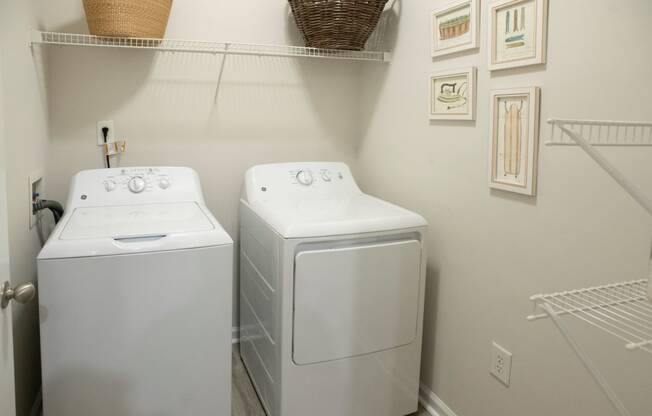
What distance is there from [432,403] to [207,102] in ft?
5.69

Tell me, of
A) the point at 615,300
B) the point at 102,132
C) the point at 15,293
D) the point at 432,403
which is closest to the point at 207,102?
the point at 102,132

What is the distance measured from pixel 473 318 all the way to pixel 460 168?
0.57m

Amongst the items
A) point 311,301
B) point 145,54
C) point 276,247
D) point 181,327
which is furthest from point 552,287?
point 145,54

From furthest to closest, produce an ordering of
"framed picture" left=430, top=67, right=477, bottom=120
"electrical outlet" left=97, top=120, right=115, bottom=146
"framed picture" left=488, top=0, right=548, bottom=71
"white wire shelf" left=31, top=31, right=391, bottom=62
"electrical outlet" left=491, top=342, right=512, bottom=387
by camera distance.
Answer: "electrical outlet" left=97, top=120, right=115, bottom=146 → "white wire shelf" left=31, top=31, right=391, bottom=62 → "framed picture" left=430, top=67, right=477, bottom=120 → "electrical outlet" left=491, top=342, right=512, bottom=387 → "framed picture" left=488, top=0, right=548, bottom=71

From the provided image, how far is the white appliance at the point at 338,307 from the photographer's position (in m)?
1.74

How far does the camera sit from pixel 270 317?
6.23 feet

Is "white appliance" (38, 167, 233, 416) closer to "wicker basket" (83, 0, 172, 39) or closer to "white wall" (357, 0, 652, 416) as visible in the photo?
"wicker basket" (83, 0, 172, 39)

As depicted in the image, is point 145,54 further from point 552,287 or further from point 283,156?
point 552,287

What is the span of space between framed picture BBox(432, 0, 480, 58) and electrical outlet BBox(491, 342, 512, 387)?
3.55ft

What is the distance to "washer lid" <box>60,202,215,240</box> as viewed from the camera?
5.15 feet

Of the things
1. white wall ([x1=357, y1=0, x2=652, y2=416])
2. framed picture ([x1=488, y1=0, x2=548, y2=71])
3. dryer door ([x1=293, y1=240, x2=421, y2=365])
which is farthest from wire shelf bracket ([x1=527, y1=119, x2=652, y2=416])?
dryer door ([x1=293, y1=240, x2=421, y2=365])

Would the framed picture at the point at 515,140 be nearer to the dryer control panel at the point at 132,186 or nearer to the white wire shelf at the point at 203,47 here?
the white wire shelf at the point at 203,47

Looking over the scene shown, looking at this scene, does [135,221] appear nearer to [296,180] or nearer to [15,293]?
[15,293]

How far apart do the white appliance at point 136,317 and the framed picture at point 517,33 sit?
110 centimetres
